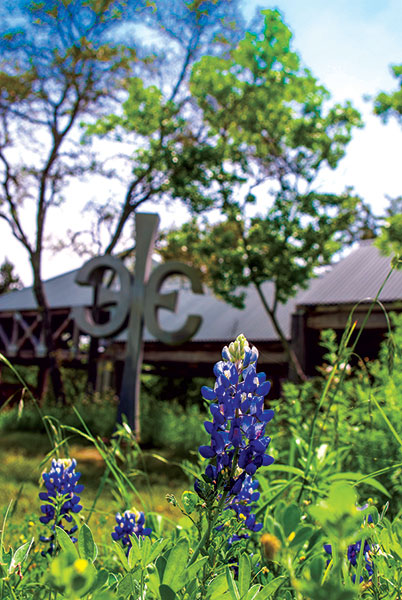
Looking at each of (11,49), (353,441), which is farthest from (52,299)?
(353,441)

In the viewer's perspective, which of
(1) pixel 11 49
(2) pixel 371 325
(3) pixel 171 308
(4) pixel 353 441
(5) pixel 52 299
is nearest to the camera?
(4) pixel 353 441

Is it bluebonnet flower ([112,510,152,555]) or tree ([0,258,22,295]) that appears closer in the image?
bluebonnet flower ([112,510,152,555])

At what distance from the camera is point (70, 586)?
0.47 metres

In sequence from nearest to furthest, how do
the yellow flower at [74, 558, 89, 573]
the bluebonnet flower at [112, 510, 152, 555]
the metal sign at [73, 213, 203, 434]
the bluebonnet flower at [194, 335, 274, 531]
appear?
1. the yellow flower at [74, 558, 89, 573]
2. the bluebonnet flower at [194, 335, 274, 531]
3. the bluebonnet flower at [112, 510, 152, 555]
4. the metal sign at [73, 213, 203, 434]

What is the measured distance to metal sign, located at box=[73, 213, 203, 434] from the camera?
8.60 m

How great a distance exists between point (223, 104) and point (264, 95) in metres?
1.13

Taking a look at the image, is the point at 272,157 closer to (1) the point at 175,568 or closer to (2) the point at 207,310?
(2) the point at 207,310

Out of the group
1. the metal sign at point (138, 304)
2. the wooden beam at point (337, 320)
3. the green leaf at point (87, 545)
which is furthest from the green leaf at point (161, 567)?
the wooden beam at point (337, 320)

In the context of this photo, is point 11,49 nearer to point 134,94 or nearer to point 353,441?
point 134,94

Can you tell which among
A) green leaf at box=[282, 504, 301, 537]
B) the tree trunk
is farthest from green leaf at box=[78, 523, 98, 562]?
the tree trunk

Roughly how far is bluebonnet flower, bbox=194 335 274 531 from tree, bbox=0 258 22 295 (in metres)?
38.1

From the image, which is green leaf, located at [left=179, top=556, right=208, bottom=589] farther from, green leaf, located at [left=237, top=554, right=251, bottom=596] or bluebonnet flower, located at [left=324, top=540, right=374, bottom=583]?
bluebonnet flower, located at [left=324, top=540, right=374, bottom=583]

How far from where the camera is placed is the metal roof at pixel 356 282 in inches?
452

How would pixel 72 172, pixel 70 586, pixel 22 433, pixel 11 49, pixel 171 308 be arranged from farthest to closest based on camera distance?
pixel 72 172, pixel 11 49, pixel 22 433, pixel 171 308, pixel 70 586
